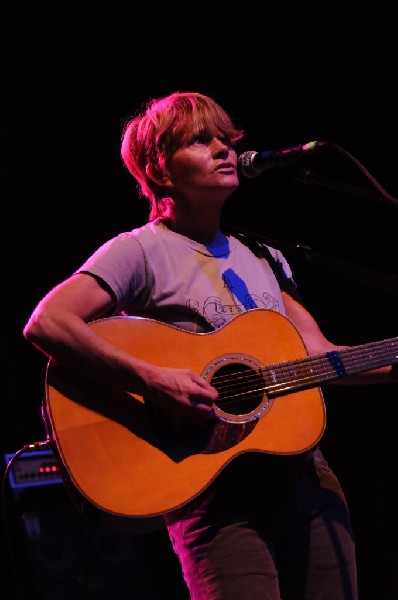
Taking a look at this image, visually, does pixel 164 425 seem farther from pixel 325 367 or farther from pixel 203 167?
pixel 203 167

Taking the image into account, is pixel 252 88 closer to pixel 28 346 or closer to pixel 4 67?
pixel 4 67

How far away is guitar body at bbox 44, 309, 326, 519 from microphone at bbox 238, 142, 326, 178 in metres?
0.49

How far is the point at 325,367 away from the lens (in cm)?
221

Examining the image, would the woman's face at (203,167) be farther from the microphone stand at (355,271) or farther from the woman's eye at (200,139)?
the microphone stand at (355,271)

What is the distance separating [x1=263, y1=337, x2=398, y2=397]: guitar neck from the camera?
82.0 inches

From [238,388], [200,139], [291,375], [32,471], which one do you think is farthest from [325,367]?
[32,471]

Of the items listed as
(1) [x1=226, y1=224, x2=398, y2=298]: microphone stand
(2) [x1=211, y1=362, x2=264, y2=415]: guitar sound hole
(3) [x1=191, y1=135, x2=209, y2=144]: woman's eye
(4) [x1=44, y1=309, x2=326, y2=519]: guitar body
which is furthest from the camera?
(3) [x1=191, y1=135, x2=209, y2=144]: woman's eye

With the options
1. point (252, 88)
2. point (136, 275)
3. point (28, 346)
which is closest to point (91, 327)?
point (136, 275)

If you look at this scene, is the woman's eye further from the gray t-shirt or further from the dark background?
the dark background

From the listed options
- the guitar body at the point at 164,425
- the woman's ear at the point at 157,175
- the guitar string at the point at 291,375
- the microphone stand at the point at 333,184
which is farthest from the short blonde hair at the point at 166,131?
the guitar string at the point at 291,375

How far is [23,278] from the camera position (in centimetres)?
411

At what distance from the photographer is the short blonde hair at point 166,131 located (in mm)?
2510

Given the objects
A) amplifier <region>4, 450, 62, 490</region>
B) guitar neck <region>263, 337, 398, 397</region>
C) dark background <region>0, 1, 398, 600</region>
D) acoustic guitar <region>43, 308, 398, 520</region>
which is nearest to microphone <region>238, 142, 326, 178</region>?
acoustic guitar <region>43, 308, 398, 520</region>

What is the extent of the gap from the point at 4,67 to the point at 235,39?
56.2 inches
